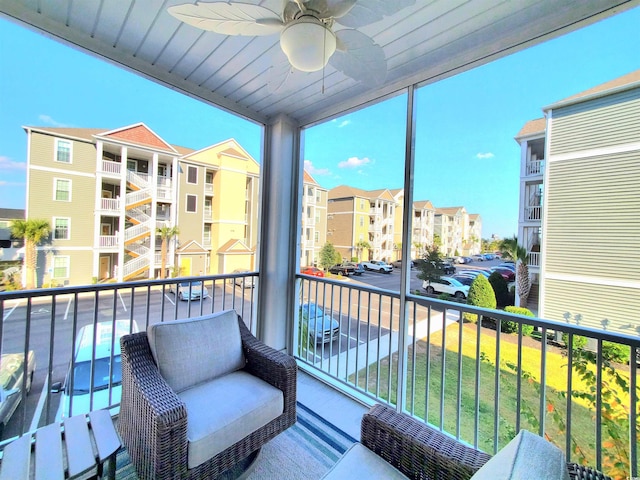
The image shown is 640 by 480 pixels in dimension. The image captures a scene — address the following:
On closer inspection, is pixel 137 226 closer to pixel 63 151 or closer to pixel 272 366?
pixel 63 151

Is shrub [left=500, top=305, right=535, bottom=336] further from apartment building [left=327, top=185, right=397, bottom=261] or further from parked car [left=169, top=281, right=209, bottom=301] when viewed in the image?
parked car [left=169, top=281, right=209, bottom=301]

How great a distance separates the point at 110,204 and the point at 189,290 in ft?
3.09

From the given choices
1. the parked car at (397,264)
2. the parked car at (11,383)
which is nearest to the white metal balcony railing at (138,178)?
the parked car at (11,383)

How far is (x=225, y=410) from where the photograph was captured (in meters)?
1.46

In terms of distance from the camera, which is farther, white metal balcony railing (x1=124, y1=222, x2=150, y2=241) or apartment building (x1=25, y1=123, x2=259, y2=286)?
white metal balcony railing (x1=124, y1=222, x2=150, y2=241)

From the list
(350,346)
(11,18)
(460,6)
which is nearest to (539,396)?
(350,346)

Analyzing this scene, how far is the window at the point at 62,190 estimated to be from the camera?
186cm

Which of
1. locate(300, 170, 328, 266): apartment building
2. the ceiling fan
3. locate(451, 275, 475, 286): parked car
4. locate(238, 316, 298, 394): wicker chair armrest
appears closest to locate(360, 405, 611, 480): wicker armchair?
locate(238, 316, 298, 394): wicker chair armrest

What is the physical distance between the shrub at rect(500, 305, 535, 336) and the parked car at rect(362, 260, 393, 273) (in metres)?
0.85

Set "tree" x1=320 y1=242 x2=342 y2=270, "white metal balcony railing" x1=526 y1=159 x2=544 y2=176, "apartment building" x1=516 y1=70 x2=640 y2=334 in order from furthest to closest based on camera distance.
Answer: "tree" x1=320 y1=242 x2=342 y2=270 < "white metal balcony railing" x1=526 y1=159 x2=544 y2=176 < "apartment building" x1=516 y1=70 x2=640 y2=334

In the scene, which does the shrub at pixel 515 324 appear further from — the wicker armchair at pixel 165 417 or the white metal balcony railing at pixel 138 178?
the white metal balcony railing at pixel 138 178

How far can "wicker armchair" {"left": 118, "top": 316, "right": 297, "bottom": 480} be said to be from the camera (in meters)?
1.20

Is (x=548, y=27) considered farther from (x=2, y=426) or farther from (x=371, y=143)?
(x=2, y=426)

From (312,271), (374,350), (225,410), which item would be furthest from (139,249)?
(374,350)
